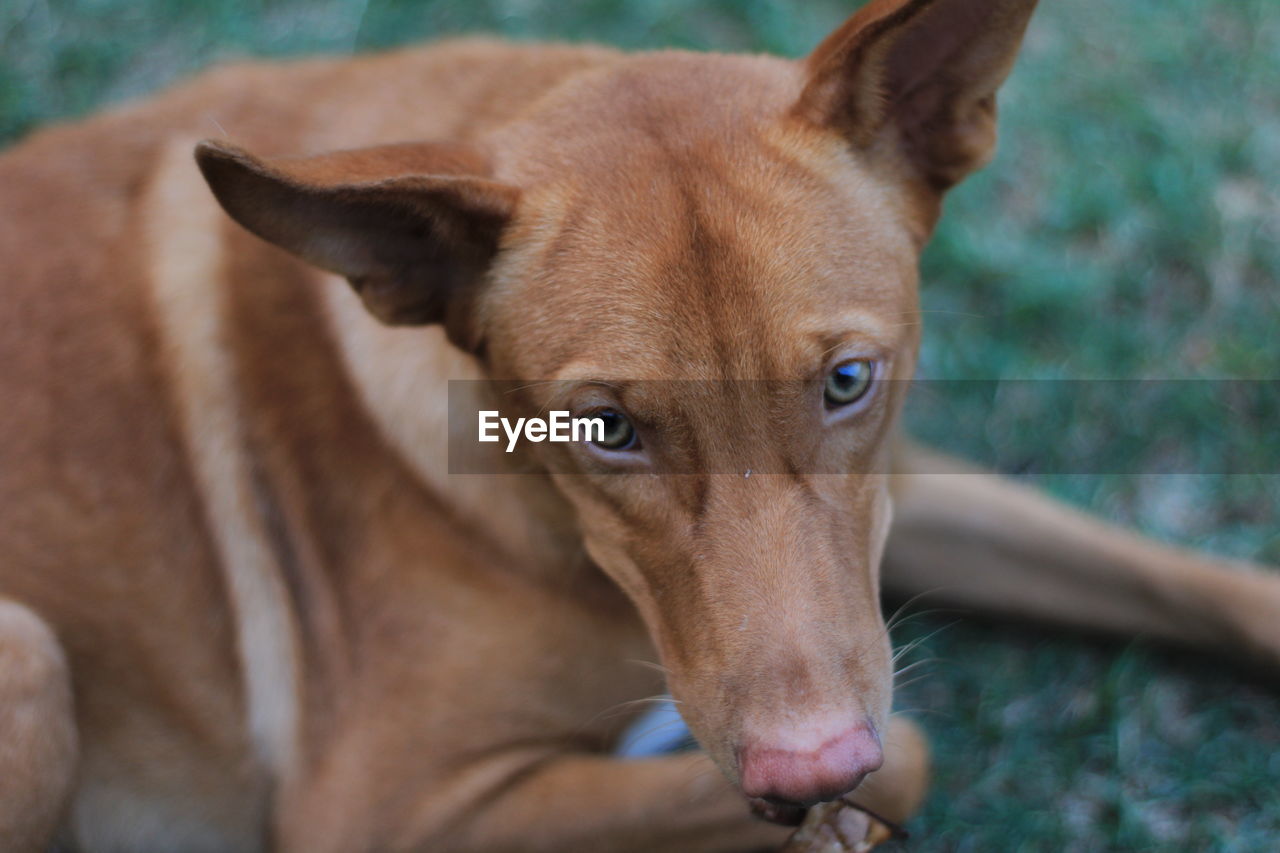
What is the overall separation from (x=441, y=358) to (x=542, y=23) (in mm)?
2747

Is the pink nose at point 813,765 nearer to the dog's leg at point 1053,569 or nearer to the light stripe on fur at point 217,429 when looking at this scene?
the dog's leg at point 1053,569

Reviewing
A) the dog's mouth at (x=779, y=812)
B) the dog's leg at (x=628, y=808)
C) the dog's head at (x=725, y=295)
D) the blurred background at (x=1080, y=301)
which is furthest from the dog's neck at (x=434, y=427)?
the blurred background at (x=1080, y=301)

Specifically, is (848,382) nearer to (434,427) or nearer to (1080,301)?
(434,427)

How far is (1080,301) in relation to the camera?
14.4 ft

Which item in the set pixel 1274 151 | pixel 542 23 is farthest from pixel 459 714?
pixel 1274 151

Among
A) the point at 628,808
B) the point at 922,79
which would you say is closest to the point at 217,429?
the point at 628,808

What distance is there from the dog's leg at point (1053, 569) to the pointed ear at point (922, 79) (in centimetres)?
114

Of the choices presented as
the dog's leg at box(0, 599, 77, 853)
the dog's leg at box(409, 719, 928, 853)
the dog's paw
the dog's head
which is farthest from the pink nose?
the dog's leg at box(0, 599, 77, 853)

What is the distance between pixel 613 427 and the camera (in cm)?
242

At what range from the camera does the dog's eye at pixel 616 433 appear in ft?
7.88

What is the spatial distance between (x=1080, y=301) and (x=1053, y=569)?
1236mm

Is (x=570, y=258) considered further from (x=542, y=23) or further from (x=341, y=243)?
(x=542, y=23)

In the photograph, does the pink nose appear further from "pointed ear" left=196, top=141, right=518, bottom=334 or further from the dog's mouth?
"pointed ear" left=196, top=141, right=518, bottom=334

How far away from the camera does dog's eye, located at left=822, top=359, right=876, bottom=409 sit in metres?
2.37
